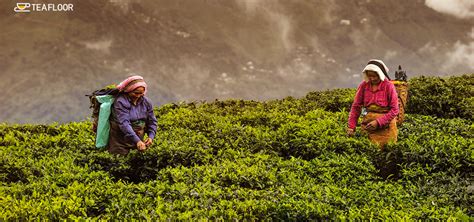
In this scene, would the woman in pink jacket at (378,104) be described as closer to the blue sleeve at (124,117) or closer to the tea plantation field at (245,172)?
the tea plantation field at (245,172)

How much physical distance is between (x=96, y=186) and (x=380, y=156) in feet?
12.6

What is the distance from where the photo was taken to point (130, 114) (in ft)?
23.5

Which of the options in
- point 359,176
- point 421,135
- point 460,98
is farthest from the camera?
point 460,98

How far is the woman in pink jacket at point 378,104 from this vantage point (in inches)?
296

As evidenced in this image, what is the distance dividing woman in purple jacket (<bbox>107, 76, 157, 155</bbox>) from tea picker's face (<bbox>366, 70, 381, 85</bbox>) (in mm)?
3017

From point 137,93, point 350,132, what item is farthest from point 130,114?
point 350,132

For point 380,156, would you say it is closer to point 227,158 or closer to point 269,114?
Answer: point 227,158

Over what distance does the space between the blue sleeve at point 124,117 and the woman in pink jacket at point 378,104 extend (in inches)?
123

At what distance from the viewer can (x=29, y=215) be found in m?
5.05

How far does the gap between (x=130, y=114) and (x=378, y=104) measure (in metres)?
3.40

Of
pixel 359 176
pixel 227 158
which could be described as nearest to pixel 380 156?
pixel 359 176

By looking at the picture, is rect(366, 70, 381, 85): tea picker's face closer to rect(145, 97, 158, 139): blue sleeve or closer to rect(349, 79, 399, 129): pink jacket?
rect(349, 79, 399, 129): pink jacket

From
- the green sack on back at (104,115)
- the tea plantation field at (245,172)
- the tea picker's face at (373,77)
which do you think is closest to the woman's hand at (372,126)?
the tea plantation field at (245,172)

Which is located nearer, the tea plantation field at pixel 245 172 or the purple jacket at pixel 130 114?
the tea plantation field at pixel 245 172
